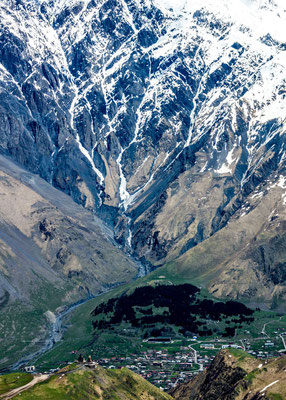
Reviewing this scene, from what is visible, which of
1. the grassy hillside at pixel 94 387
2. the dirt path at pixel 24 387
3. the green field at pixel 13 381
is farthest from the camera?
the green field at pixel 13 381

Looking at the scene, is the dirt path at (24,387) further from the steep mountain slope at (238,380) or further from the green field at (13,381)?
the steep mountain slope at (238,380)

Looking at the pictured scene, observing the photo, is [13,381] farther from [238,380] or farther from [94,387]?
[238,380]

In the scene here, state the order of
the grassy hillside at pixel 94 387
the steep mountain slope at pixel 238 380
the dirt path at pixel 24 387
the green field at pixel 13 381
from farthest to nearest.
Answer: the green field at pixel 13 381
the steep mountain slope at pixel 238 380
the grassy hillside at pixel 94 387
the dirt path at pixel 24 387

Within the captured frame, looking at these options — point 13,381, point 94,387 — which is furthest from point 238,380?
point 13,381

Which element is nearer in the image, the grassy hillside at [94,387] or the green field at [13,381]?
the grassy hillside at [94,387]

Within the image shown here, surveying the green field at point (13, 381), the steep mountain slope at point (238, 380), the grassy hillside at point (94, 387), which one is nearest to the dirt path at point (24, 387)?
the green field at point (13, 381)

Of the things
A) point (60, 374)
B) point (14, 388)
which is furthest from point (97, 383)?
point (14, 388)
